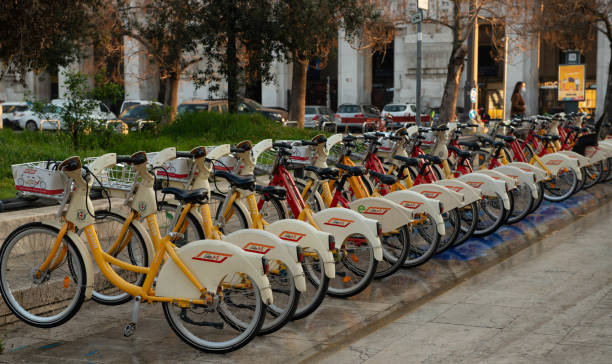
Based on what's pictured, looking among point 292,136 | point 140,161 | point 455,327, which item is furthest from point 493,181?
point 292,136

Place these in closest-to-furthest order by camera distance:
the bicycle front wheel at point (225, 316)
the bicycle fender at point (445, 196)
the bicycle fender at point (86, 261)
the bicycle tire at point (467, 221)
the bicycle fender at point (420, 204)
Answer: the bicycle front wheel at point (225, 316), the bicycle fender at point (86, 261), the bicycle fender at point (420, 204), the bicycle fender at point (445, 196), the bicycle tire at point (467, 221)

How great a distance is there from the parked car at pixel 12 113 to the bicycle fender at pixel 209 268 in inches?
1431

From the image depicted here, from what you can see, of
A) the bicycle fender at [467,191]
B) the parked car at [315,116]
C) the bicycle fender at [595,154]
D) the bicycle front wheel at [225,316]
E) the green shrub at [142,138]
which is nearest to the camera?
the bicycle front wheel at [225,316]

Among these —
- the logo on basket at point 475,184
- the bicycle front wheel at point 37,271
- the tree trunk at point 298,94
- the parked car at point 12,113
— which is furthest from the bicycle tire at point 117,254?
the parked car at point 12,113

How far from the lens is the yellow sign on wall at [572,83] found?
76.4 feet

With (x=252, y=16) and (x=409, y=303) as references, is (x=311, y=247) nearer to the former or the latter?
(x=409, y=303)

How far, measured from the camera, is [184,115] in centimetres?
1526

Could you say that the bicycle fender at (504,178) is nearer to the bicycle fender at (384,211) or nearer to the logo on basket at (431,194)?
the logo on basket at (431,194)

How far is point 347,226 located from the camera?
622 centimetres

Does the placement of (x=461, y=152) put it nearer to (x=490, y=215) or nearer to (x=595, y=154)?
(x=490, y=215)

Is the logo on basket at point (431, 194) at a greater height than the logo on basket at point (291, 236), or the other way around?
the logo on basket at point (431, 194)

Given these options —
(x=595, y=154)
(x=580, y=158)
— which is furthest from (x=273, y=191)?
(x=595, y=154)

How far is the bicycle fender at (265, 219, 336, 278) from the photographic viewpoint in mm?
5566

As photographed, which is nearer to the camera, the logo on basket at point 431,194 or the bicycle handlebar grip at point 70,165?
the bicycle handlebar grip at point 70,165
